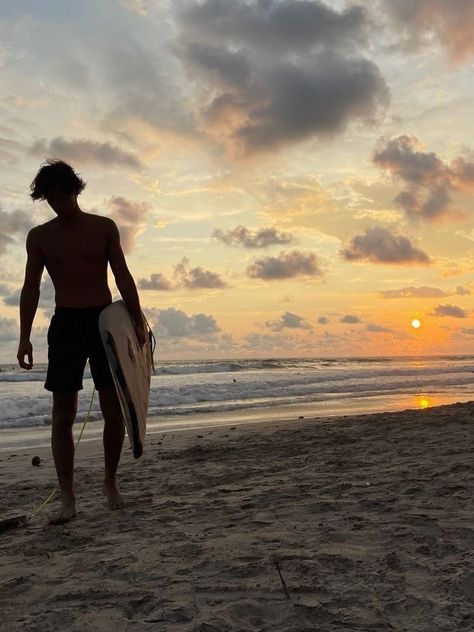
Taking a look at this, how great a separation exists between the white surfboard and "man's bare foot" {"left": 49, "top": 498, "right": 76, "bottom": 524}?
499 mm

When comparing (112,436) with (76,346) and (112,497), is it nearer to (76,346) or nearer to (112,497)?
(112,497)

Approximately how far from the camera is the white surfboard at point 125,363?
3.51 meters

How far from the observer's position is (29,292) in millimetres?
3801

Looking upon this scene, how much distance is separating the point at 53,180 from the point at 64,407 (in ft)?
4.79

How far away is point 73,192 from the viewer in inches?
147

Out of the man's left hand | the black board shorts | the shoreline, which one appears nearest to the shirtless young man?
the black board shorts

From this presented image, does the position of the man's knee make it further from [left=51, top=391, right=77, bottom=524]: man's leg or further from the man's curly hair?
the man's curly hair

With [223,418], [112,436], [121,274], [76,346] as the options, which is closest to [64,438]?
[112,436]

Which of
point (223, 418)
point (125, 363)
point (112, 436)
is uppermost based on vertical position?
point (125, 363)

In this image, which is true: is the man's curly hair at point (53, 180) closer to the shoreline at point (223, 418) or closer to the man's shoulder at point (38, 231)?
the man's shoulder at point (38, 231)

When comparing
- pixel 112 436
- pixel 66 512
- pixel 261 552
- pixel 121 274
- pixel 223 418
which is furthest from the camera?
pixel 223 418

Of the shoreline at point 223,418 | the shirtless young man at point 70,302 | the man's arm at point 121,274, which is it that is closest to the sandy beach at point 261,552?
the shirtless young man at point 70,302

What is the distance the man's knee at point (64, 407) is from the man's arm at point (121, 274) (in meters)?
0.66

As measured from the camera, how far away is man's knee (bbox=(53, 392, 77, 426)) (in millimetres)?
3598
